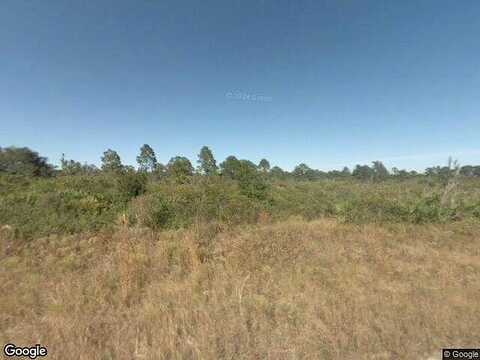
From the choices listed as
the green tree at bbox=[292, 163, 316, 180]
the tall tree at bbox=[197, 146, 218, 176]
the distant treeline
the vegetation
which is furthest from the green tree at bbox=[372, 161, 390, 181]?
the vegetation

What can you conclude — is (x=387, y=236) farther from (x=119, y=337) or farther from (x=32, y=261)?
(x=32, y=261)

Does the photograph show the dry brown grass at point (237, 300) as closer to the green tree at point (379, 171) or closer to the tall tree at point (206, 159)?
the tall tree at point (206, 159)

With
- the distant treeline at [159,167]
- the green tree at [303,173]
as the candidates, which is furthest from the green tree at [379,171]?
the green tree at [303,173]

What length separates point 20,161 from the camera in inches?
1076

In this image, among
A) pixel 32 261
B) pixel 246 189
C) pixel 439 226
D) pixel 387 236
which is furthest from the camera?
pixel 246 189

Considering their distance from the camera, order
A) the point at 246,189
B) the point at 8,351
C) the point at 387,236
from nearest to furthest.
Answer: the point at 8,351 → the point at 387,236 → the point at 246,189

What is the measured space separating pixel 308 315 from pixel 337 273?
1.36 meters

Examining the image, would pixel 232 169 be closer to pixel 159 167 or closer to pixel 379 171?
pixel 159 167

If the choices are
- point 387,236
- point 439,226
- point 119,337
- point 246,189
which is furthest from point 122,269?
point 246,189

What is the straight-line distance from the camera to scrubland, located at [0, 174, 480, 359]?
221 centimetres

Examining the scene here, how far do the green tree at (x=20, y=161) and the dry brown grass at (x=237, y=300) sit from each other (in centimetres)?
2847

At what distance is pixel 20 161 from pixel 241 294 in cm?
3508

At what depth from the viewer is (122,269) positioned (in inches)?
136

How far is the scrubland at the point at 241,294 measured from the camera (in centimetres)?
221
